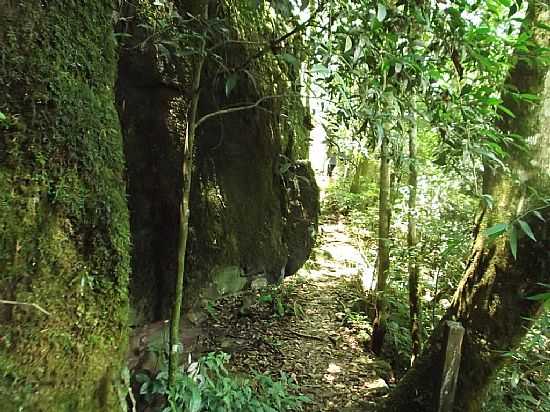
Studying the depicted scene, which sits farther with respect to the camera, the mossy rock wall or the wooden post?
the wooden post

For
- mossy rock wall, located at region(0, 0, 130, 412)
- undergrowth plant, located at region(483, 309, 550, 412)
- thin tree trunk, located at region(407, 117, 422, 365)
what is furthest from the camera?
thin tree trunk, located at region(407, 117, 422, 365)

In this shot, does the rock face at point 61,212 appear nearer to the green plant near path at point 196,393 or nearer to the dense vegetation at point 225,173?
the dense vegetation at point 225,173

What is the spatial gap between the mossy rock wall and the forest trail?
3.49m

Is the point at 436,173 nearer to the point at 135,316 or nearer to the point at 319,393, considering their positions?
the point at 319,393

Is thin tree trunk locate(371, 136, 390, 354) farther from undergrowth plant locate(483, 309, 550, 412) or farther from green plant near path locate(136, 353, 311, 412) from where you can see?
green plant near path locate(136, 353, 311, 412)

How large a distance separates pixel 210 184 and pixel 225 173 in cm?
19

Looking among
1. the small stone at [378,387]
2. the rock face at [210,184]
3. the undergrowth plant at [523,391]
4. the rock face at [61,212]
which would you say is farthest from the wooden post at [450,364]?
the rock face at [61,212]

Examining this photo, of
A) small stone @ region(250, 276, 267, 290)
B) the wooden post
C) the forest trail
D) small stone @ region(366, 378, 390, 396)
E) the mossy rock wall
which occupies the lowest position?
small stone @ region(366, 378, 390, 396)

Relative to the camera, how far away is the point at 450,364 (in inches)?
124

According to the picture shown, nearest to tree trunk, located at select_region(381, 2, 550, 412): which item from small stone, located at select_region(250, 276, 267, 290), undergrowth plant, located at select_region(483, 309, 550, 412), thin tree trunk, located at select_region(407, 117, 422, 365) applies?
undergrowth plant, located at select_region(483, 309, 550, 412)

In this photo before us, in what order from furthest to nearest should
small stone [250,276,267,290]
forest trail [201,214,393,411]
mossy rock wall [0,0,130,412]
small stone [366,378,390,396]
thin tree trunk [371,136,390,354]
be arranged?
thin tree trunk [371,136,390,354]
forest trail [201,214,393,411]
small stone [366,378,390,396]
small stone [250,276,267,290]
mossy rock wall [0,0,130,412]

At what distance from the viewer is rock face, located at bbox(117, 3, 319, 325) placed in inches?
96.3

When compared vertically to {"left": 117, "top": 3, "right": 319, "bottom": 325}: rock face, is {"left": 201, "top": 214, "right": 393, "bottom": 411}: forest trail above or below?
below

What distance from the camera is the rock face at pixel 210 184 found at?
2.45m
